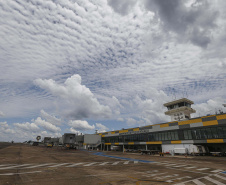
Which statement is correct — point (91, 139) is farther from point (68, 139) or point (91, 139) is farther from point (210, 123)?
point (210, 123)

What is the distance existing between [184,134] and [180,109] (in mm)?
26789

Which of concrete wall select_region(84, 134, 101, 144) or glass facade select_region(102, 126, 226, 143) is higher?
glass facade select_region(102, 126, 226, 143)

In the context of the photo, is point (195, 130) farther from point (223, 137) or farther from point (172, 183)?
point (172, 183)

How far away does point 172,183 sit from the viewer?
33.7ft

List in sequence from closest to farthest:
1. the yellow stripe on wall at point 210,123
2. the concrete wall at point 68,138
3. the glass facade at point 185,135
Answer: the yellow stripe on wall at point 210,123 < the glass facade at point 185,135 < the concrete wall at point 68,138

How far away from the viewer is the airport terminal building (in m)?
39.2

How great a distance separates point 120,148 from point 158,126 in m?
30.2

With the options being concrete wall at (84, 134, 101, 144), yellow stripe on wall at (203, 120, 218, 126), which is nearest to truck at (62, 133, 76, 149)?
concrete wall at (84, 134, 101, 144)

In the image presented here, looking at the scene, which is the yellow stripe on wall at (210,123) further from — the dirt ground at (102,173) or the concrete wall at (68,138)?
the concrete wall at (68,138)

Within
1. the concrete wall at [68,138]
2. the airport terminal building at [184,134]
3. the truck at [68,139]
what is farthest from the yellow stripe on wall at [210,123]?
the concrete wall at [68,138]

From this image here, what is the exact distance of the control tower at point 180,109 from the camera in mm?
69062

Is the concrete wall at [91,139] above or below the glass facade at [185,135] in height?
below

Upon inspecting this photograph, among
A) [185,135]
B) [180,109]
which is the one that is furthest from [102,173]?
[180,109]

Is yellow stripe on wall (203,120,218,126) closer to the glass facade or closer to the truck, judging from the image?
the glass facade
